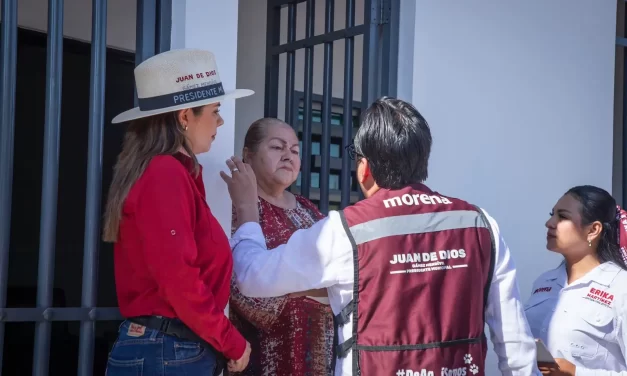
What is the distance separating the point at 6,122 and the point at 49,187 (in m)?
0.24

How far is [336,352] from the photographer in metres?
2.13

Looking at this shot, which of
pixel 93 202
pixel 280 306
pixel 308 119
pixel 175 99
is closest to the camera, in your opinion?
pixel 175 99

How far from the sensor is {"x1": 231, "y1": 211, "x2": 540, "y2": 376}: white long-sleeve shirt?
6.66 ft

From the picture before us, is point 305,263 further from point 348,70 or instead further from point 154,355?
point 348,70

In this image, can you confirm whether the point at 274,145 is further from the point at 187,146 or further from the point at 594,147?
the point at 594,147

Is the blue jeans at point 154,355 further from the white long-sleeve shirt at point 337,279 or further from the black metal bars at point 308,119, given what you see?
the black metal bars at point 308,119

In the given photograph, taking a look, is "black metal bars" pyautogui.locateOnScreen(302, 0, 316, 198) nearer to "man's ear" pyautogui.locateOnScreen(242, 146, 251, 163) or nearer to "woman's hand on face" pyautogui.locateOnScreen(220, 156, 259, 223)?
"man's ear" pyautogui.locateOnScreen(242, 146, 251, 163)

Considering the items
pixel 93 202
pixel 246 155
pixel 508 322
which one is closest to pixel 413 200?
pixel 508 322

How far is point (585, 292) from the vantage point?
303 centimetres

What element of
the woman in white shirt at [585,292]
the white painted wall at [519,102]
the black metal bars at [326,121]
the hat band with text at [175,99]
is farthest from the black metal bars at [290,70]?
the hat band with text at [175,99]

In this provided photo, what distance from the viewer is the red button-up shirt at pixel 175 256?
205 centimetres

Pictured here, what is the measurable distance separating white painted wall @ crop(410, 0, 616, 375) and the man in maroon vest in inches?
60.0

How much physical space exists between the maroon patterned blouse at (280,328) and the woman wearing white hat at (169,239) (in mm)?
514

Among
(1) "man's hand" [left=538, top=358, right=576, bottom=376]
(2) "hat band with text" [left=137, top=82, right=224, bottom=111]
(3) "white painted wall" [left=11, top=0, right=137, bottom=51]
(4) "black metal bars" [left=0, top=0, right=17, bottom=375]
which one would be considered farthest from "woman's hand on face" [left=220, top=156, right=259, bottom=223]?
(3) "white painted wall" [left=11, top=0, right=137, bottom=51]
